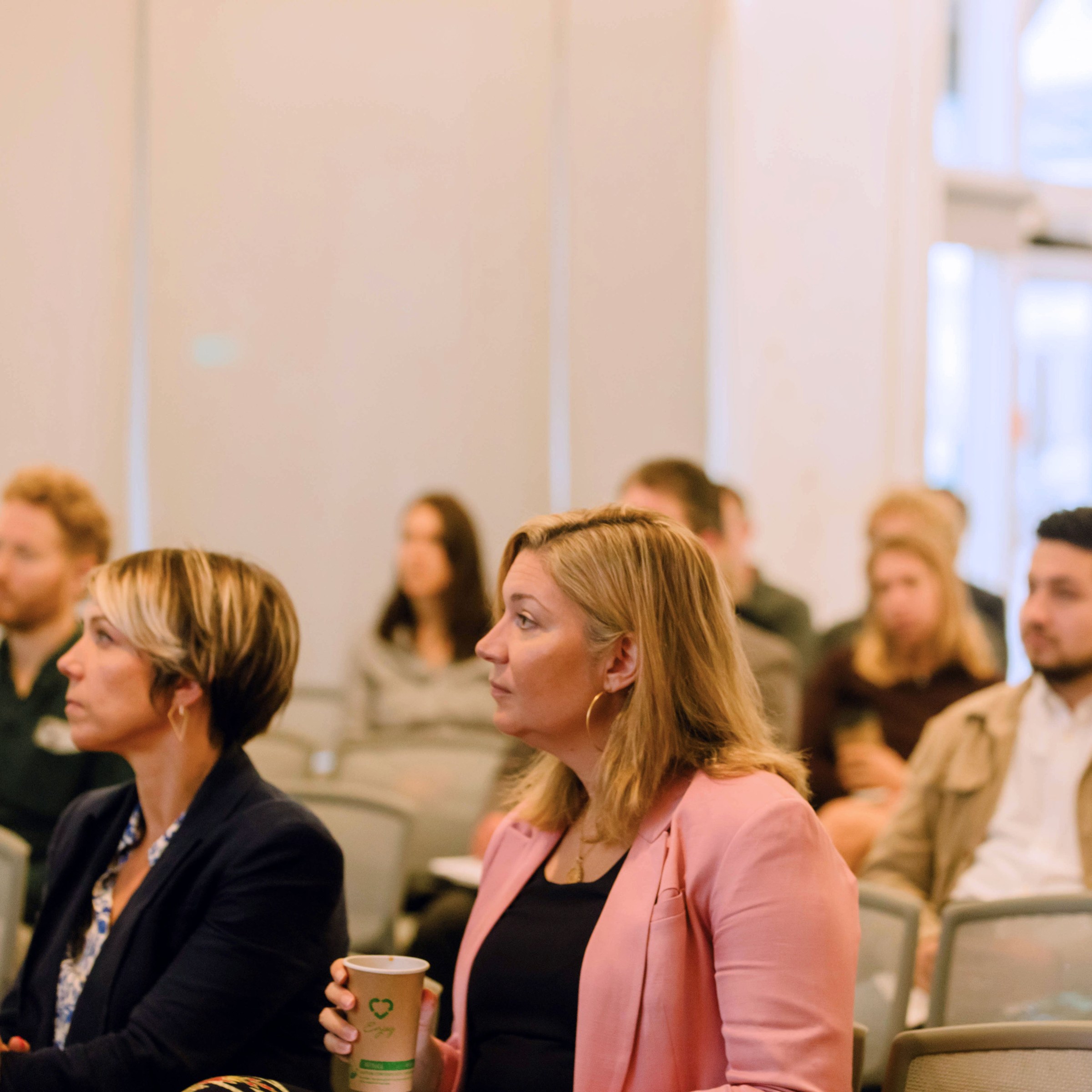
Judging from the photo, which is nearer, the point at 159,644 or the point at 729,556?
the point at 159,644

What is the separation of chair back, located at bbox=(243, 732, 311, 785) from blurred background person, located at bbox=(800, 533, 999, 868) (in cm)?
146

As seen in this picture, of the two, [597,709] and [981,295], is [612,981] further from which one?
[981,295]

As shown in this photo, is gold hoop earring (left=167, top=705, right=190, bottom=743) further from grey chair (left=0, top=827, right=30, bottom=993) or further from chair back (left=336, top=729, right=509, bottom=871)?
chair back (left=336, top=729, right=509, bottom=871)

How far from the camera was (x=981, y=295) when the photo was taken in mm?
7500

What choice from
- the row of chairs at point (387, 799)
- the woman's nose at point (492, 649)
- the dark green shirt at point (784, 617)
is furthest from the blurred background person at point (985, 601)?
the woman's nose at point (492, 649)

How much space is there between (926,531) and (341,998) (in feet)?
10.4

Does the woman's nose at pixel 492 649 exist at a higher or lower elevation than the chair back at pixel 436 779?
higher

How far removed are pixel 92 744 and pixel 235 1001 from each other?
47cm

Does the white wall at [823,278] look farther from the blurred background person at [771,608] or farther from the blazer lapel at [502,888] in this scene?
the blazer lapel at [502,888]

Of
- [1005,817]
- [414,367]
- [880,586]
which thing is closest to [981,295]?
[414,367]

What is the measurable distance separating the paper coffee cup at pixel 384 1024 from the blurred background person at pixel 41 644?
1.56 m

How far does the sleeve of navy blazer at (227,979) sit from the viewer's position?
181 centimetres

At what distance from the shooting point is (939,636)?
12.4 feet

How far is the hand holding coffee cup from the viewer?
5.02ft
